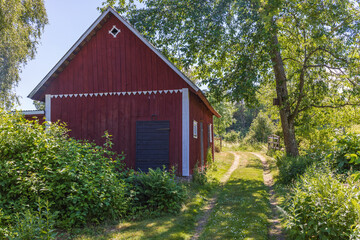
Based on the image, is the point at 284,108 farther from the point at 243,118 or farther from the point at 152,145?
the point at 243,118

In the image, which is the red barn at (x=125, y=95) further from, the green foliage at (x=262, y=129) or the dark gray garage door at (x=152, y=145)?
the green foliage at (x=262, y=129)

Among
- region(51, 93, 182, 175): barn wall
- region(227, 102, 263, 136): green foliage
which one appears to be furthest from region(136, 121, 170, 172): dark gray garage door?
region(227, 102, 263, 136): green foliage

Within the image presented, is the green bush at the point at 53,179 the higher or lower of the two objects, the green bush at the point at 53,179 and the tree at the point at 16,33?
the lower

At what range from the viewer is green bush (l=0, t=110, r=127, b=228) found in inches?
231

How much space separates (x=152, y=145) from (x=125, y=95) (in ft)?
7.86

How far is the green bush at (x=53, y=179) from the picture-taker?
5859mm

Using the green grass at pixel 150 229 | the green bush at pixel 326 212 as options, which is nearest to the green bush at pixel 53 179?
the green grass at pixel 150 229

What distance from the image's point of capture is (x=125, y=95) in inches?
470

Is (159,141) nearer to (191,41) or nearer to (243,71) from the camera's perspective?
(243,71)

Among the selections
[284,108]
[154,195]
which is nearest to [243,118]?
[284,108]

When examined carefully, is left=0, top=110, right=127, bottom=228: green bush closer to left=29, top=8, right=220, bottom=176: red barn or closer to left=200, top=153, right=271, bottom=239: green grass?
left=200, top=153, right=271, bottom=239: green grass

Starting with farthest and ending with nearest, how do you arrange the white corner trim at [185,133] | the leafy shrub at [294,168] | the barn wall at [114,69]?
the barn wall at [114,69] < the white corner trim at [185,133] < the leafy shrub at [294,168]

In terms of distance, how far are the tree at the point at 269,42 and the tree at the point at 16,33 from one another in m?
5.91

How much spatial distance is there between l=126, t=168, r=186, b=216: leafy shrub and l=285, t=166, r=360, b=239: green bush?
3.22m
